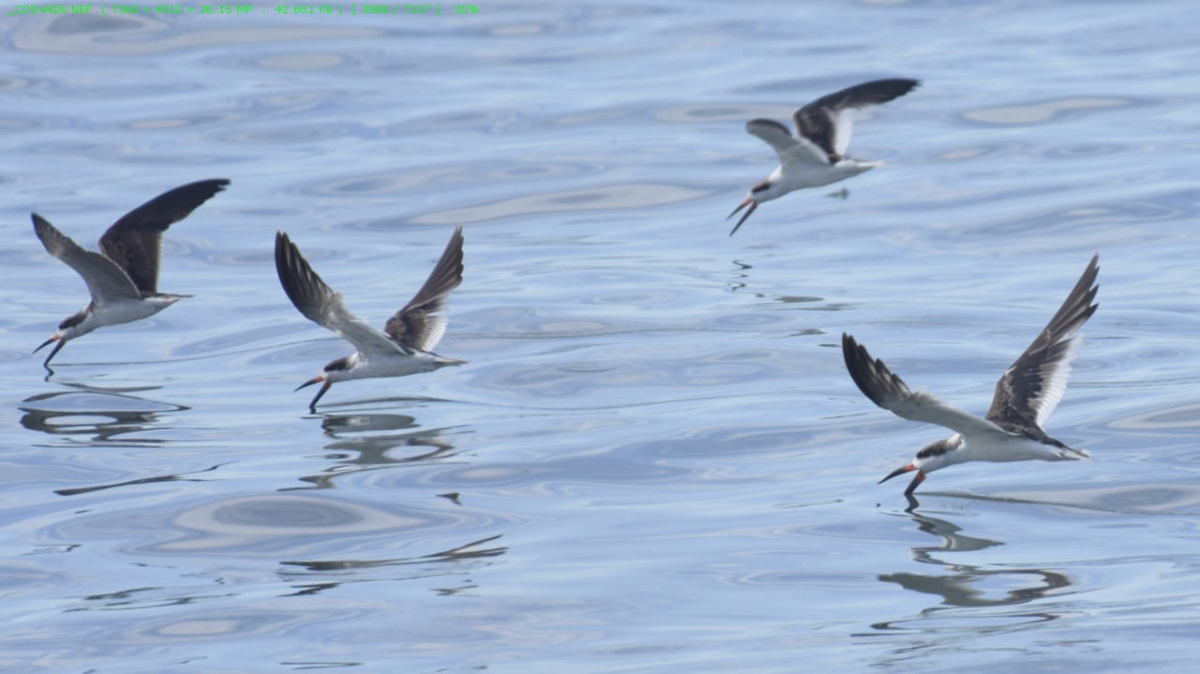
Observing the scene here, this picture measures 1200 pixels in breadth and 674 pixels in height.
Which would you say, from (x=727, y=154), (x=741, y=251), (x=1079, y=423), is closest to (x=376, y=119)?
(x=727, y=154)

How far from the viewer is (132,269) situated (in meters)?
17.6

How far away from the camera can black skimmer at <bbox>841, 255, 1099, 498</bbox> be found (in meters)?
10.6

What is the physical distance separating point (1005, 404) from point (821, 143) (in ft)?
31.2

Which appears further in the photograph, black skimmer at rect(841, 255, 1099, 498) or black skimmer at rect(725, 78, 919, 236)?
black skimmer at rect(725, 78, 919, 236)

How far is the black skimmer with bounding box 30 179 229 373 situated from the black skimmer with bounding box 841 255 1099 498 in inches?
288

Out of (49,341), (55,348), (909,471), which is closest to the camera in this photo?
(909,471)

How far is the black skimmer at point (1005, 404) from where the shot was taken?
10641mm

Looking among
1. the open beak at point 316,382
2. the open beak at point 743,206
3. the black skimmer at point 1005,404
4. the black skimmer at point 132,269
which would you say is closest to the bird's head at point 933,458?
the black skimmer at point 1005,404

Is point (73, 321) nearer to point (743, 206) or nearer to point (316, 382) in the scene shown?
point (316, 382)

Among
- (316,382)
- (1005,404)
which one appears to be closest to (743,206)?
(316,382)

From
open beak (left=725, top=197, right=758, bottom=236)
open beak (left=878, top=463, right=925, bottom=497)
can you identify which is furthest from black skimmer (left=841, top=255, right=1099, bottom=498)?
open beak (left=725, top=197, right=758, bottom=236)

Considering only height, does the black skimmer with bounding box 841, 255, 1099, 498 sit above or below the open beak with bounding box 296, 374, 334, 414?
above

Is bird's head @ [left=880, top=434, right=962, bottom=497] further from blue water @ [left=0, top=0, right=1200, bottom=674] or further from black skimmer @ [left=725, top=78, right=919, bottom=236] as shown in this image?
black skimmer @ [left=725, top=78, right=919, bottom=236]

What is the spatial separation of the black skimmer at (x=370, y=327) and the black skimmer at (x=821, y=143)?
239 inches
